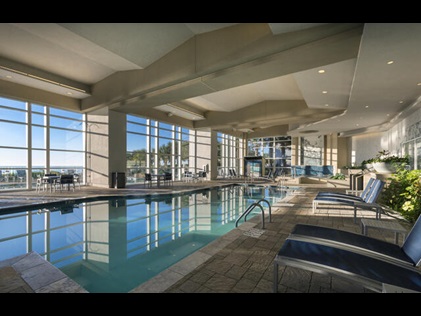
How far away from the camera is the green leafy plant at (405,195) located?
14.5ft

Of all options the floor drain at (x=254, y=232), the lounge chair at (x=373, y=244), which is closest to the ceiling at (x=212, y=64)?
the lounge chair at (x=373, y=244)

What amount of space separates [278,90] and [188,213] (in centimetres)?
752

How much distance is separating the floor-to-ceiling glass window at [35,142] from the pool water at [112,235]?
4152 millimetres

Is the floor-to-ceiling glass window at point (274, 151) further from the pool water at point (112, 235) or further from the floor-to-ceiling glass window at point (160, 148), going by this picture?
the pool water at point (112, 235)

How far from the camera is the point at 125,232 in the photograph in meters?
4.80

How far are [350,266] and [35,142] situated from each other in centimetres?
1202

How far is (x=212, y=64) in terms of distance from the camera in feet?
20.0

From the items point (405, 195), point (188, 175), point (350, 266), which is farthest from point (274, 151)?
point (350, 266)

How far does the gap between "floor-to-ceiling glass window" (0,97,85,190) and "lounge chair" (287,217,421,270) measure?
37.1 feet

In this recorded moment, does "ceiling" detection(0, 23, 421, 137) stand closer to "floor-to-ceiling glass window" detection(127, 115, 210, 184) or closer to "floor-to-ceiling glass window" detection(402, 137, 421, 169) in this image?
"floor-to-ceiling glass window" detection(402, 137, 421, 169)

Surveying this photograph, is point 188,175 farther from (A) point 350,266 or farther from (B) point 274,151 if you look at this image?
(A) point 350,266

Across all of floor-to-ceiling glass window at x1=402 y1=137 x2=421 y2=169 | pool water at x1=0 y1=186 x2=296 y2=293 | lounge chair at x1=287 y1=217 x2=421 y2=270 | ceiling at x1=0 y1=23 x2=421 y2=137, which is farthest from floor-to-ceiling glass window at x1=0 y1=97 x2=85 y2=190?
floor-to-ceiling glass window at x1=402 y1=137 x2=421 y2=169

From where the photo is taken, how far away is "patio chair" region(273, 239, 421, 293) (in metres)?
1.51
